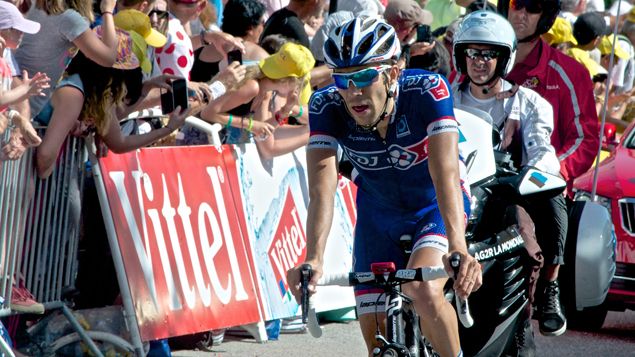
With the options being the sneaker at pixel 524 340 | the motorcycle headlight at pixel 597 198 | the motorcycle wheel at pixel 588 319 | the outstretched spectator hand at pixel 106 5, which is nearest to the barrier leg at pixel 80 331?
the outstretched spectator hand at pixel 106 5

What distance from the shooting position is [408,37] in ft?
37.4

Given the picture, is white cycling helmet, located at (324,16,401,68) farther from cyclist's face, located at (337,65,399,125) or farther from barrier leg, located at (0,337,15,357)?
barrier leg, located at (0,337,15,357)

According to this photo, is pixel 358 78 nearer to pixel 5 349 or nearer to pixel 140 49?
pixel 5 349

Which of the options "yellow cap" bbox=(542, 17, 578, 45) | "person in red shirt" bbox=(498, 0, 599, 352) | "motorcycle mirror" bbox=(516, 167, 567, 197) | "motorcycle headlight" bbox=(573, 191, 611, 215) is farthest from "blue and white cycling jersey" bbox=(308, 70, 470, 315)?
"yellow cap" bbox=(542, 17, 578, 45)

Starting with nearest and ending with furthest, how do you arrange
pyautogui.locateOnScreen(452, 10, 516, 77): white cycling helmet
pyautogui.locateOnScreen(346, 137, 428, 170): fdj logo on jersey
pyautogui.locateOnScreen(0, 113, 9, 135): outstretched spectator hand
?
pyautogui.locateOnScreen(346, 137, 428, 170): fdj logo on jersey
pyautogui.locateOnScreen(0, 113, 9, 135): outstretched spectator hand
pyautogui.locateOnScreen(452, 10, 516, 77): white cycling helmet

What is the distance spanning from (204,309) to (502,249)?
260 cm

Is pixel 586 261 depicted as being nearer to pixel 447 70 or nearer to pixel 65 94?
pixel 65 94

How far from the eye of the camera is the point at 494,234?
6.74 metres

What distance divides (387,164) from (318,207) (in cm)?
48

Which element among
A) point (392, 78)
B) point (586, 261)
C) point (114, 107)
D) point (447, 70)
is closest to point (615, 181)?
point (447, 70)

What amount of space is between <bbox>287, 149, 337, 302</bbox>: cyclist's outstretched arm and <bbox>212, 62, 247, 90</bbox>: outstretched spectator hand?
3.46 metres

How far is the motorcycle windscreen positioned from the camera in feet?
21.9

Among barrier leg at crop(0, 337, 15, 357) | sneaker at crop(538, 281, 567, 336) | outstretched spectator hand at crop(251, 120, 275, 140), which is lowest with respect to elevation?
sneaker at crop(538, 281, 567, 336)

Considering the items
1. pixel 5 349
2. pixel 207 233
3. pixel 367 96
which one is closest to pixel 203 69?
pixel 207 233
